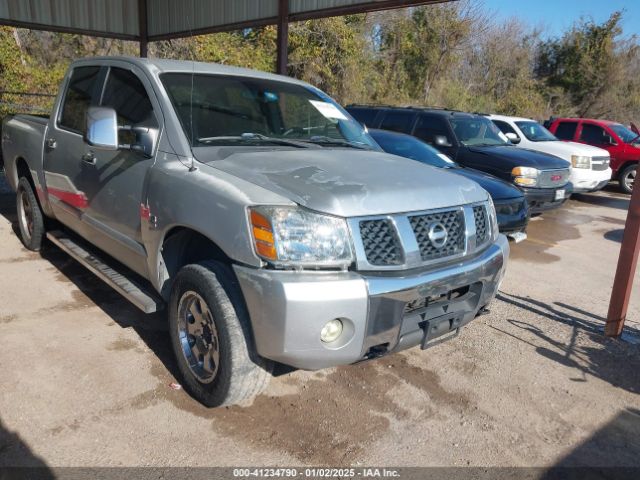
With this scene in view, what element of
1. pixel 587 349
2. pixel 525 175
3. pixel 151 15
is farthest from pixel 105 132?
pixel 151 15

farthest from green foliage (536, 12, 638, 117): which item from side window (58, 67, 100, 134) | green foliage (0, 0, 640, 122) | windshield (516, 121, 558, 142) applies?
side window (58, 67, 100, 134)

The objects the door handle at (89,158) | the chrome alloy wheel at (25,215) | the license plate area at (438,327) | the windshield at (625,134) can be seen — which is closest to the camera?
the license plate area at (438,327)

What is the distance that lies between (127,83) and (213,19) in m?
6.77

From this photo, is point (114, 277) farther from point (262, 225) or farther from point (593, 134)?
point (593, 134)

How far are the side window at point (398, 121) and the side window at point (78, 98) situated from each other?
6.05 meters

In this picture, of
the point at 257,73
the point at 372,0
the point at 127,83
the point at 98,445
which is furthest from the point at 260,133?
the point at 372,0

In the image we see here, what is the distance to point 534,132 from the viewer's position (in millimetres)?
11609

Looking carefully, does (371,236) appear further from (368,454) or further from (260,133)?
(260,133)

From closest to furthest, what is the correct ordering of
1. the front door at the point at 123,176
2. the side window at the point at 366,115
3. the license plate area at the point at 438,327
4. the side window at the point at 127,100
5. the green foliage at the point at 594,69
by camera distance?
the license plate area at the point at 438,327
the front door at the point at 123,176
the side window at the point at 127,100
the side window at the point at 366,115
the green foliage at the point at 594,69

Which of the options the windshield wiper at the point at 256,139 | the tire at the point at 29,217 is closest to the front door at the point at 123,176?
the windshield wiper at the point at 256,139

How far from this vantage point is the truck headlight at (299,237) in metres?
2.48

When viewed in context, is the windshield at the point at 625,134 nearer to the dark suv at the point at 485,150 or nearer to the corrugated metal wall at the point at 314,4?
the dark suv at the point at 485,150

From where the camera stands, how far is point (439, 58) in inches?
979

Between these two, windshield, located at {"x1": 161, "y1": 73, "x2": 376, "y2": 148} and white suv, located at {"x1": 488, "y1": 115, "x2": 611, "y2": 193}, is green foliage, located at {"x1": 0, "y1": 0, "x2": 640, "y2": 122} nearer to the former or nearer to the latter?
white suv, located at {"x1": 488, "y1": 115, "x2": 611, "y2": 193}
